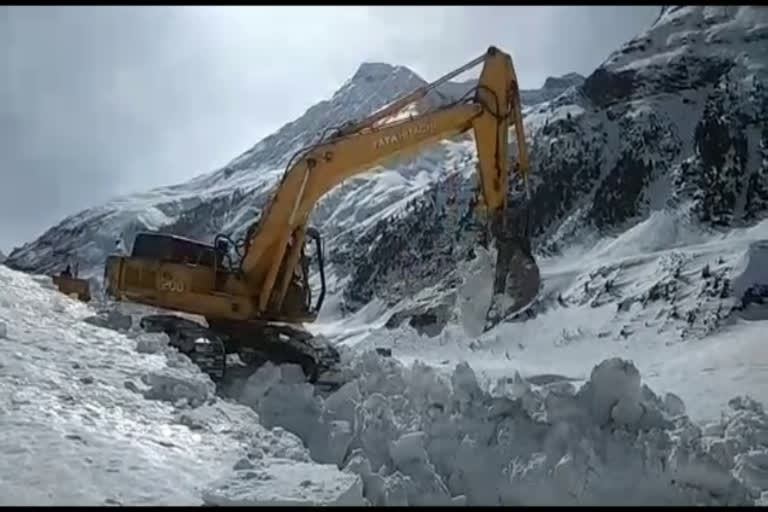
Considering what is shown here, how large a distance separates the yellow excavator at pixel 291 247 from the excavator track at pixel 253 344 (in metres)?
0.02

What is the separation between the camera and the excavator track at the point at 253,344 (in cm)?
1156

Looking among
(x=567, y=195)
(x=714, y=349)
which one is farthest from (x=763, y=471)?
(x=567, y=195)

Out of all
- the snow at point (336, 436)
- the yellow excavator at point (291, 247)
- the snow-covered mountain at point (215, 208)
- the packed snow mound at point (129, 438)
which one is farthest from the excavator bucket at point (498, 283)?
the snow-covered mountain at point (215, 208)

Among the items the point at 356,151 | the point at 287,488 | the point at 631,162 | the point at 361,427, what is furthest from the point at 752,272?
the point at 631,162

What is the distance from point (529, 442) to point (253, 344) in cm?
573

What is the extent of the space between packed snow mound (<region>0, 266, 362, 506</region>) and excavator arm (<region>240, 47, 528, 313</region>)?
318 cm

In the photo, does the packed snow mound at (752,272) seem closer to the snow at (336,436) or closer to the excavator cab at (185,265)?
the snow at (336,436)

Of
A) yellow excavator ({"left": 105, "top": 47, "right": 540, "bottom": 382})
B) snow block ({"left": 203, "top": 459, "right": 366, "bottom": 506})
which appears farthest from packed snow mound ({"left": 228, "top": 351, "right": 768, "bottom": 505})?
yellow excavator ({"left": 105, "top": 47, "right": 540, "bottom": 382})

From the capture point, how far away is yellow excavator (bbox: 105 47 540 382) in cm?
1270

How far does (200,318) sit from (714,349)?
1159 cm

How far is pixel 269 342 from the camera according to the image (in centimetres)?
1291

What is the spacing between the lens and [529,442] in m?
8.20

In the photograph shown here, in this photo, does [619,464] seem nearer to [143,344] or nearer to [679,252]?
[143,344]

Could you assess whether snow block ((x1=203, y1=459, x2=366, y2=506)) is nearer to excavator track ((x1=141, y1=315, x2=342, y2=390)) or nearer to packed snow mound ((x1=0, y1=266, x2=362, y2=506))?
packed snow mound ((x1=0, y1=266, x2=362, y2=506))
